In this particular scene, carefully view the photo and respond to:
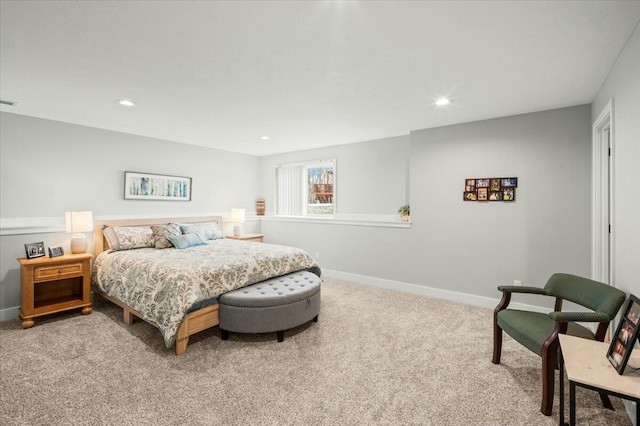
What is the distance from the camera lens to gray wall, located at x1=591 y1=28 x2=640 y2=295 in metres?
1.85

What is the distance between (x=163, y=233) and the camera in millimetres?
4211

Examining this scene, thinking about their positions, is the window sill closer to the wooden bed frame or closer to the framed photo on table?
the wooden bed frame

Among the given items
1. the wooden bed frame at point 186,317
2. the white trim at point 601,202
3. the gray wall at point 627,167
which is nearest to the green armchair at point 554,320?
the gray wall at point 627,167

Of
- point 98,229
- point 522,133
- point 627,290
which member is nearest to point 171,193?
point 98,229

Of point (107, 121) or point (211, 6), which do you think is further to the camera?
point (107, 121)

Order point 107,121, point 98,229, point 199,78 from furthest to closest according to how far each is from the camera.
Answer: point 98,229 → point 107,121 → point 199,78

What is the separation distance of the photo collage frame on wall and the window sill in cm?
94

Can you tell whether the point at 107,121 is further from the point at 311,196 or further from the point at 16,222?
the point at 311,196

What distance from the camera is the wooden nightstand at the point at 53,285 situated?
318 cm

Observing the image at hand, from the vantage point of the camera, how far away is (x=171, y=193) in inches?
196

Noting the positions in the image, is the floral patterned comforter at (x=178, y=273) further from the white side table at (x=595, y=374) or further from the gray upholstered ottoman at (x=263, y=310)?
the white side table at (x=595, y=374)

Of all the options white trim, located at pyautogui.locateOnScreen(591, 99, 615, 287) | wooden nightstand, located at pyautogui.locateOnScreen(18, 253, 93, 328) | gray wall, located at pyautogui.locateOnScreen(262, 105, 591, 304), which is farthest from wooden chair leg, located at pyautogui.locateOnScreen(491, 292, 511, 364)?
wooden nightstand, located at pyautogui.locateOnScreen(18, 253, 93, 328)

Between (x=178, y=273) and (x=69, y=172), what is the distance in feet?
8.28

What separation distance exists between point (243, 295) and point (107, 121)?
9.65 ft
